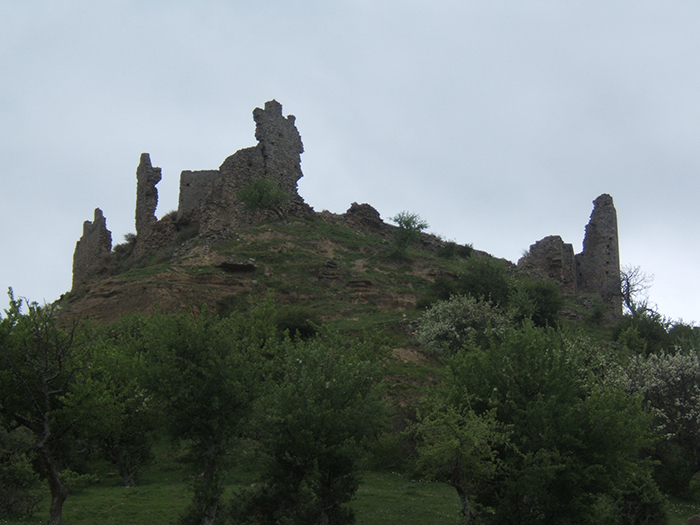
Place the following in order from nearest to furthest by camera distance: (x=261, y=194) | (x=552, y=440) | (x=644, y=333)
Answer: (x=552, y=440)
(x=644, y=333)
(x=261, y=194)

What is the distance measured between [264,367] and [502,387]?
653cm

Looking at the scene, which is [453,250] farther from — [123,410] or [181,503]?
[123,410]

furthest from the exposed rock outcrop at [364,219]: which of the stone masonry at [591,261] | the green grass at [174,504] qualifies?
the green grass at [174,504]

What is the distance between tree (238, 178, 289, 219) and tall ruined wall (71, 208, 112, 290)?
35.8 feet

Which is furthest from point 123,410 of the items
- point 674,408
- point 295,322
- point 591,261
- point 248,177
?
point 591,261

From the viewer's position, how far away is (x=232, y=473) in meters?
22.7

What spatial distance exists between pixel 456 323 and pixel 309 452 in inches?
746

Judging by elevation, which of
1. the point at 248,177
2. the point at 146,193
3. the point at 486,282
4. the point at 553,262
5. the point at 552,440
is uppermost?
the point at 248,177

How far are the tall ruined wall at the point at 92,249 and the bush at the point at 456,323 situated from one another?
25.4 m

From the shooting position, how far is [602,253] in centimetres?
5553

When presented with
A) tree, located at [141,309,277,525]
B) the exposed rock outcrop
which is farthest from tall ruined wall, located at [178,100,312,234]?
tree, located at [141,309,277,525]

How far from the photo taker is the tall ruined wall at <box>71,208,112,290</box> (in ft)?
161

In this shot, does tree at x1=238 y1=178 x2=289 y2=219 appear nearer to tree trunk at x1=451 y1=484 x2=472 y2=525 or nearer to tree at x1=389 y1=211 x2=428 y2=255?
tree at x1=389 y1=211 x2=428 y2=255

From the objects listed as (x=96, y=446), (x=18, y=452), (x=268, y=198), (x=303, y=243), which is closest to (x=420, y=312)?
(x=303, y=243)
